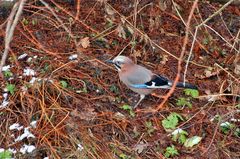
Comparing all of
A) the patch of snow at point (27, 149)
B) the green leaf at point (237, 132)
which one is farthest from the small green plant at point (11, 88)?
the green leaf at point (237, 132)

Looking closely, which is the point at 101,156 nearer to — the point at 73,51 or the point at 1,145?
the point at 1,145

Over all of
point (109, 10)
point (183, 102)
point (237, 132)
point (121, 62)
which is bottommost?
point (237, 132)

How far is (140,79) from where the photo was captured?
4.74 m

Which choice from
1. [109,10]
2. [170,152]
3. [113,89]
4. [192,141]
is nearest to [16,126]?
[113,89]

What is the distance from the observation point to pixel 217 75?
5156 millimetres

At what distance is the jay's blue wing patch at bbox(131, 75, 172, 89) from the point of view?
184 inches

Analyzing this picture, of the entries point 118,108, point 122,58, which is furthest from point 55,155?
point 122,58

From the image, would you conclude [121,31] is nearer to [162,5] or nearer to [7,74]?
[162,5]

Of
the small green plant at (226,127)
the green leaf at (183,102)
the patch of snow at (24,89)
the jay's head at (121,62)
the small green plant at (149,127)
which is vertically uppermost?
the jay's head at (121,62)

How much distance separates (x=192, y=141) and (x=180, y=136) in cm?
11

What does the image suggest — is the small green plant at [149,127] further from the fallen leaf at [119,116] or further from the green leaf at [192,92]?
the green leaf at [192,92]

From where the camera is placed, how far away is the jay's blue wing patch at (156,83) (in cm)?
468

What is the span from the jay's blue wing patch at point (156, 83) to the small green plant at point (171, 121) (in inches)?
11.2

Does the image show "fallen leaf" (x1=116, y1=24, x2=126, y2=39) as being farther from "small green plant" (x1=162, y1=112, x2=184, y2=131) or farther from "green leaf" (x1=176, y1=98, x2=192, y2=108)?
"small green plant" (x1=162, y1=112, x2=184, y2=131)
